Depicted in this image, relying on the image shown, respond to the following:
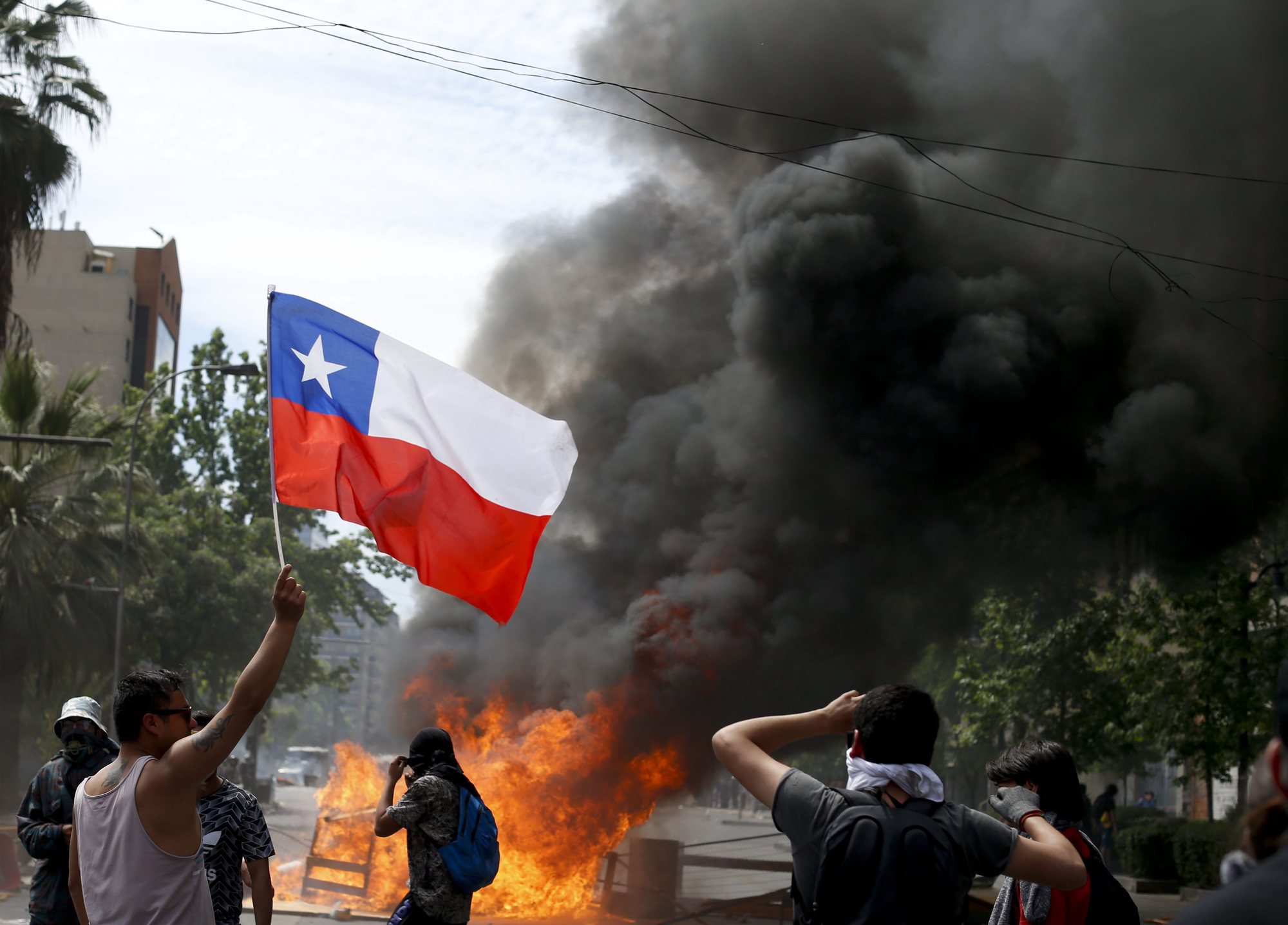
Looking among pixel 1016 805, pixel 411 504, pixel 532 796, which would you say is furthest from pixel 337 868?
pixel 1016 805

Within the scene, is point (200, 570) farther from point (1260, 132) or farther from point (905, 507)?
point (1260, 132)

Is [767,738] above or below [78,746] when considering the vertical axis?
above

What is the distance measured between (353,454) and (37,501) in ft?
56.0

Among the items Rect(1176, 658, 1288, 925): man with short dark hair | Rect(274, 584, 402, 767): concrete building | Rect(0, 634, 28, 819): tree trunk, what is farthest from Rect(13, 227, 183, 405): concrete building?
Rect(274, 584, 402, 767): concrete building

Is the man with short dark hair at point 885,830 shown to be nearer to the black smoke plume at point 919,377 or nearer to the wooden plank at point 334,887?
the wooden plank at point 334,887

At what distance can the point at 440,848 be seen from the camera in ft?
15.0

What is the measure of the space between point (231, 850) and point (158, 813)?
4.95ft

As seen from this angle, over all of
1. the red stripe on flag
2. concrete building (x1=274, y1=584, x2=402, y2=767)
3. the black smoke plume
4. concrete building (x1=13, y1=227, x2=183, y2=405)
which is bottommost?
concrete building (x1=274, y1=584, x2=402, y2=767)

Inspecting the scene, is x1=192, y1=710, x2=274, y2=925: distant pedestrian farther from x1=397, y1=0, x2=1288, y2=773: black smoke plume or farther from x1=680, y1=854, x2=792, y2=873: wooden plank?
x1=397, y1=0, x2=1288, y2=773: black smoke plume

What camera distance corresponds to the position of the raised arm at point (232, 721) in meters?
3.05

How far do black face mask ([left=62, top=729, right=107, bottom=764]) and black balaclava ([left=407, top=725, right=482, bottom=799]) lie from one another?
125 centimetres

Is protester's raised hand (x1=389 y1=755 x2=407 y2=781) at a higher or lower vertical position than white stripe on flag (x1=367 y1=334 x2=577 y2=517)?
lower

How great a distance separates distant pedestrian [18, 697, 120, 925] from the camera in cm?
431

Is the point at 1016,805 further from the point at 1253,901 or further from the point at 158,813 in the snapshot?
the point at 158,813
